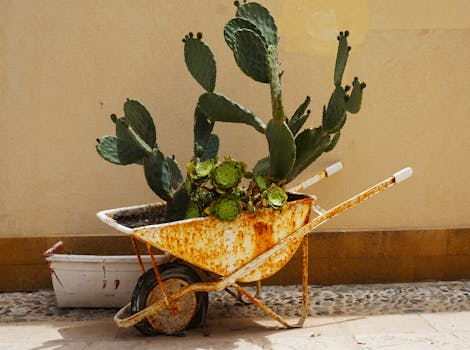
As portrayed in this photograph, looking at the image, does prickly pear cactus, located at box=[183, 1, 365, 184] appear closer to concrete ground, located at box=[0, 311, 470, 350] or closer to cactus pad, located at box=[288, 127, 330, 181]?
cactus pad, located at box=[288, 127, 330, 181]

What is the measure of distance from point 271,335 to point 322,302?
62 cm

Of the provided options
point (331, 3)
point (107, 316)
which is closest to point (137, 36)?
point (331, 3)

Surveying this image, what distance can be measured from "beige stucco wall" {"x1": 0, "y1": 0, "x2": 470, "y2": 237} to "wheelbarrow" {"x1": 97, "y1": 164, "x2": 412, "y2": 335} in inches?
30.6

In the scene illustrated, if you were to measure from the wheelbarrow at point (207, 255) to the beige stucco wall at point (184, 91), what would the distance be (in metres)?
0.78

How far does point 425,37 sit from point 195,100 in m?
1.35

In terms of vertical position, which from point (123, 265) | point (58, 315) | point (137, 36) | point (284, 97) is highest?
point (137, 36)

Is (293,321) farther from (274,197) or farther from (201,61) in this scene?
→ (201,61)

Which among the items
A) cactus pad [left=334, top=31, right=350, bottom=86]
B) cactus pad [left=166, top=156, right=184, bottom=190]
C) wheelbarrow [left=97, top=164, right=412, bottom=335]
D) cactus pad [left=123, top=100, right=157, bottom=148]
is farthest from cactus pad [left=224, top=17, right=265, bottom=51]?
wheelbarrow [left=97, top=164, right=412, bottom=335]

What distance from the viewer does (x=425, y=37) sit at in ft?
11.1

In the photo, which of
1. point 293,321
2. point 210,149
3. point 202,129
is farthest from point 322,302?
point 202,129

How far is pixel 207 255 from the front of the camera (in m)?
2.51

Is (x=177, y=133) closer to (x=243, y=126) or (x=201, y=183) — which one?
(x=243, y=126)

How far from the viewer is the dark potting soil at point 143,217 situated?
9.38 feet

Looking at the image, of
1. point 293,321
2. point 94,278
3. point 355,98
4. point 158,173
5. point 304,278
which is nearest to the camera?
point 355,98
